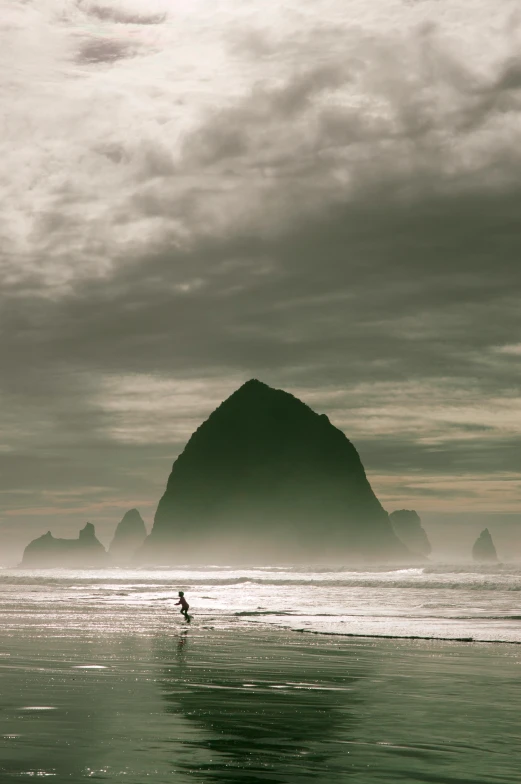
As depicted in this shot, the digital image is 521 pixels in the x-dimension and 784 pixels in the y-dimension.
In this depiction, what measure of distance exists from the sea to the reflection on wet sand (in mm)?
38

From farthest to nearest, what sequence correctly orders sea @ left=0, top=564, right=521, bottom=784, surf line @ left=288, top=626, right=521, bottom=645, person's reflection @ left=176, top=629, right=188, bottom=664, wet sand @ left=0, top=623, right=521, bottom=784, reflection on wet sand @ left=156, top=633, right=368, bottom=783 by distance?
1. surf line @ left=288, top=626, right=521, bottom=645
2. person's reflection @ left=176, top=629, right=188, bottom=664
3. reflection on wet sand @ left=156, top=633, right=368, bottom=783
4. sea @ left=0, top=564, right=521, bottom=784
5. wet sand @ left=0, top=623, right=521, bottom=784

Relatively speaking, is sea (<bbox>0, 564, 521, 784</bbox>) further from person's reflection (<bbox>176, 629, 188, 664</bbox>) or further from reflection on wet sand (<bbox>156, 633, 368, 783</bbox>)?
person's reflection (<bbox>176, 629, 188, 664</bbox>)

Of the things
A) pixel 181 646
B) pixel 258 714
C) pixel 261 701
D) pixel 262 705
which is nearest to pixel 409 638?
pixel 181 646

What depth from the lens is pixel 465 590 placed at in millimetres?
66312

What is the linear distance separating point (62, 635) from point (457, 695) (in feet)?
57.2

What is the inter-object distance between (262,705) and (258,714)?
1.03 metres

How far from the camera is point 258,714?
1527cm

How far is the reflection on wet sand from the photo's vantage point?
37.7 feet

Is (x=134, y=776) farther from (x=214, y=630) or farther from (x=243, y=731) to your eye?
(x=214, y=630)

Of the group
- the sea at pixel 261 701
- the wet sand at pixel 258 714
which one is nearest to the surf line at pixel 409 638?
the sea at pixel 261 701

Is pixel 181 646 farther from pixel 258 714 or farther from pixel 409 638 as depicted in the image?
pixel 258 714

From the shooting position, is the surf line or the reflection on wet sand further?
the surf line

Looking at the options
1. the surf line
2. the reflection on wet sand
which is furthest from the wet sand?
the surf line

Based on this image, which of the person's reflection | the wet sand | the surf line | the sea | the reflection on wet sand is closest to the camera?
the wet sand
